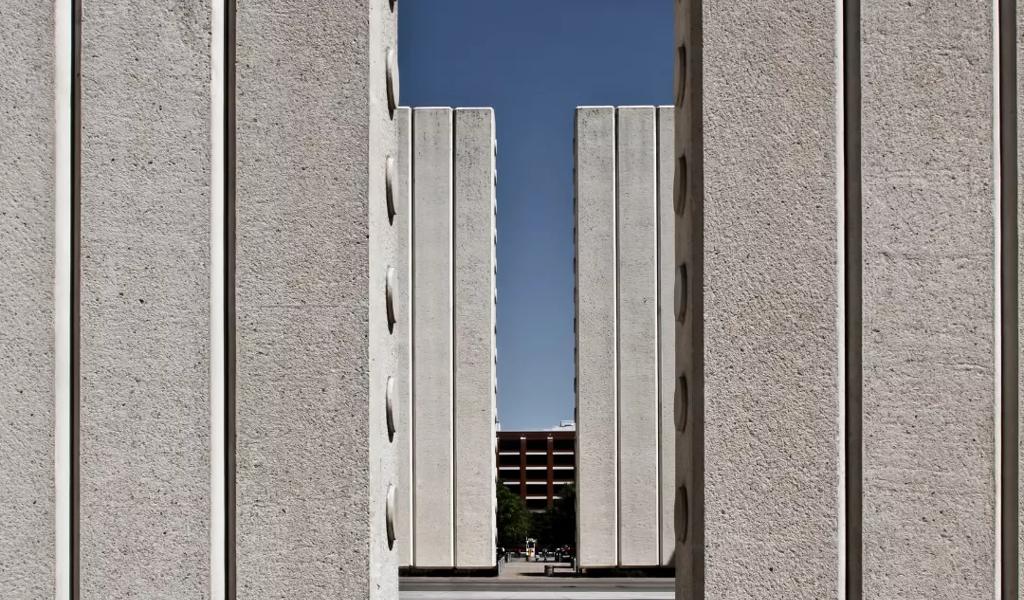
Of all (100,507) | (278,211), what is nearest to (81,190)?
(278,211)

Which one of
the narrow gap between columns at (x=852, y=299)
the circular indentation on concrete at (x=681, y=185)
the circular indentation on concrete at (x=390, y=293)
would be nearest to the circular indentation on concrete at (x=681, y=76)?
the circular indentation on concrete at (x=681, y=185)

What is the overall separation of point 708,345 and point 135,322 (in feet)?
12.3

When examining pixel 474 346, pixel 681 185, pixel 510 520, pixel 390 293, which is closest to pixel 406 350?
pixel 474 346

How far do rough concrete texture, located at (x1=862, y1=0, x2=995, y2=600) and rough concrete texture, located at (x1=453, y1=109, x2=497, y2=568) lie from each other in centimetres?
1320

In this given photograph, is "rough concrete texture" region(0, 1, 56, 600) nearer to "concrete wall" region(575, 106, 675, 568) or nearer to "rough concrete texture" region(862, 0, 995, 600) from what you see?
"rough concrete texture" region(862, 0, 995, 600)

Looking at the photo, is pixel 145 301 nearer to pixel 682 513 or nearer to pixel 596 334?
pixel 682 513

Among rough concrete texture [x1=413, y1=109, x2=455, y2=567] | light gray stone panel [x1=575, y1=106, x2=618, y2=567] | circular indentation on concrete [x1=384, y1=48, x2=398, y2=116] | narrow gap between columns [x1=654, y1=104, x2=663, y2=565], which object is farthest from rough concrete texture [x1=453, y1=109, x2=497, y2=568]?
circular indentation on concrete [x1=384, y1=48, x2=398, y2=116]

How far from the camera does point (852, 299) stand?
5891 millimetres

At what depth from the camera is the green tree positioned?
285 ft

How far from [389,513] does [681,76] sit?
3710 millimetres

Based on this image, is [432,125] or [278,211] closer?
[278,211]

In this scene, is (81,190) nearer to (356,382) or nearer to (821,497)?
(356,382)

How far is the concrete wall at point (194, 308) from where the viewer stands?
591 cm

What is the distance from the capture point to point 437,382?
60.9 feet
